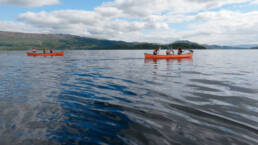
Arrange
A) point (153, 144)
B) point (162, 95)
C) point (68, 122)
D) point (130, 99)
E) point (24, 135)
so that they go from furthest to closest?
1. point (162, 95)
2. point (130, 99)
3. point (68, 122)
4. point (24, 135)
5. point (153, 144)

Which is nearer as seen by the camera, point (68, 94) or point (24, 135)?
point (24, 135)

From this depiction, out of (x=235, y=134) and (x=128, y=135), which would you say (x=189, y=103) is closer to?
(x=235, y=134)

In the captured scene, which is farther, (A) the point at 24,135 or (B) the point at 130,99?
(B) the point at 130,99

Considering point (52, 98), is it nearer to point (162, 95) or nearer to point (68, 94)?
point (68, 94)

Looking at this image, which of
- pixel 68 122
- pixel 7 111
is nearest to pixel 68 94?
pixel 7 111

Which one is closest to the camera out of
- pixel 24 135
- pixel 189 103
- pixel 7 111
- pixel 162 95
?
pixel 24 135

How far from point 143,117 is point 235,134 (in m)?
3.60

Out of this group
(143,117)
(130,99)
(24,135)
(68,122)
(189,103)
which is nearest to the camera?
(24,135)

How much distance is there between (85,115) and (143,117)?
2785mm

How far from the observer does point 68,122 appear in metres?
6.41

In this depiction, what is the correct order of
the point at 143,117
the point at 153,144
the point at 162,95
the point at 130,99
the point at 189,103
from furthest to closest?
1. the point at 162,95
2. the point at 130,99
3. the point at 189,103
4. the point at 143,117
5. the point at 153,144

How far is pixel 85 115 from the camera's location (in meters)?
7.09

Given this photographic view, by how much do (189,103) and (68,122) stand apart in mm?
6644

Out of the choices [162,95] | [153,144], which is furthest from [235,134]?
[162,95]
